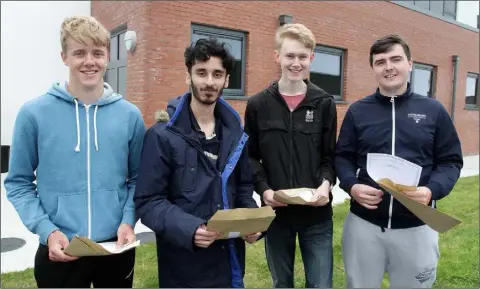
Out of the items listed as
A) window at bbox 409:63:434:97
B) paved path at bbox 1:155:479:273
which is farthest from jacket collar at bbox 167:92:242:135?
window at bbox 409:63:434:97

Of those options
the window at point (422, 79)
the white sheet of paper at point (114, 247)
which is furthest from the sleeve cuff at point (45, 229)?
the window at point (422, 79)

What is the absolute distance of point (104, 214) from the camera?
2.15 metres

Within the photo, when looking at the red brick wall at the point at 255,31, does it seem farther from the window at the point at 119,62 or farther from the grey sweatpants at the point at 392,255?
the grey sweatpants at the point at 392,255

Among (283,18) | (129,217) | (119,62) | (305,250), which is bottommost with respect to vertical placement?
(305,250)

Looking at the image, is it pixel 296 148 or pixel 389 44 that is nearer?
pixel 389 44

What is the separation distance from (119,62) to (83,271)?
25.2 feet

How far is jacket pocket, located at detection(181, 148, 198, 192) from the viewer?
2.11 meters

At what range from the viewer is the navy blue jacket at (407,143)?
245cm

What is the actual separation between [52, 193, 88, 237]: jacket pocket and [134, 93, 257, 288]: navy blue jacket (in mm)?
275

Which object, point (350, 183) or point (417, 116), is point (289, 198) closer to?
point (350, 183)

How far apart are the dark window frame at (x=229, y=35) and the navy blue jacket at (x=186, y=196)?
655 cm

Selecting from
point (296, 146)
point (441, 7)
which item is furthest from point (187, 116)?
point (441, 7)

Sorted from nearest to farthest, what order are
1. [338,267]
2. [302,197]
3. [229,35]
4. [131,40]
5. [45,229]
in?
[45,229], [302,197], [338,267], [131,40], [229,35]

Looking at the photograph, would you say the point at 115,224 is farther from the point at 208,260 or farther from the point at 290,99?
the point at 290,99
